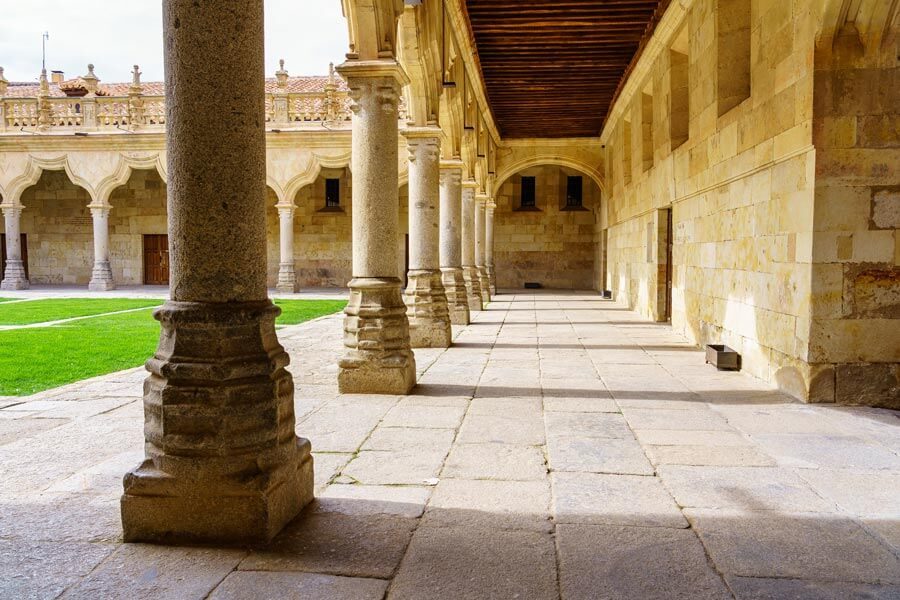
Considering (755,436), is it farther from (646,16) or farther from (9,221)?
(9,221)

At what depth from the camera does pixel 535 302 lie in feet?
54.5

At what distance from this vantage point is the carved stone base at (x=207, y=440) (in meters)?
2.60

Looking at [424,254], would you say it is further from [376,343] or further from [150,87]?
[150,87]

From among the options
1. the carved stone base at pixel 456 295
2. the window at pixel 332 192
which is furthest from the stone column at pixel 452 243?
the window at pixel 332 192

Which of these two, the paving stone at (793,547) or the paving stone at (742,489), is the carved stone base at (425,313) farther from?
the paving stone at (793,547)

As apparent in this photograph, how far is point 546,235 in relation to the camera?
24.1m

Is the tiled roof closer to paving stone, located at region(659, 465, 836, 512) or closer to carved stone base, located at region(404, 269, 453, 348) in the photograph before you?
carved stone base, located at region(404, 269, 453, 348)

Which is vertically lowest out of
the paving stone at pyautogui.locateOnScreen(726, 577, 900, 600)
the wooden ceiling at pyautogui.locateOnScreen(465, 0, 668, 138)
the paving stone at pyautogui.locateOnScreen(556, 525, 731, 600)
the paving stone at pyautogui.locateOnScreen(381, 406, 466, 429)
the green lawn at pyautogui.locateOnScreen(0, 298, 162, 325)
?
the paving stone at pyautogui.locateOnScreen(726, 577, 900, 600)

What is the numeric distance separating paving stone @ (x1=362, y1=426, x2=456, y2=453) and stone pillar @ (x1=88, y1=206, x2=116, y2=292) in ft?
64.1

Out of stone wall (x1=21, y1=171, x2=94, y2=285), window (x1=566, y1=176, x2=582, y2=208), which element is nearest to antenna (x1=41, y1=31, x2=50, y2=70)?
stone wall (x1=21, y1=171, x2=94, y2=285)

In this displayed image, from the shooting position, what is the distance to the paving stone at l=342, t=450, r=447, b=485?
3326mm

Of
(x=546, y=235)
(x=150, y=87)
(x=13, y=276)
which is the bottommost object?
(x=13, y=276)

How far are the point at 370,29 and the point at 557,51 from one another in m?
6.30

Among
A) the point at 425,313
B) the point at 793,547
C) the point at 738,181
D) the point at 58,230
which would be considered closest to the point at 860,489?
the point at 793,547
